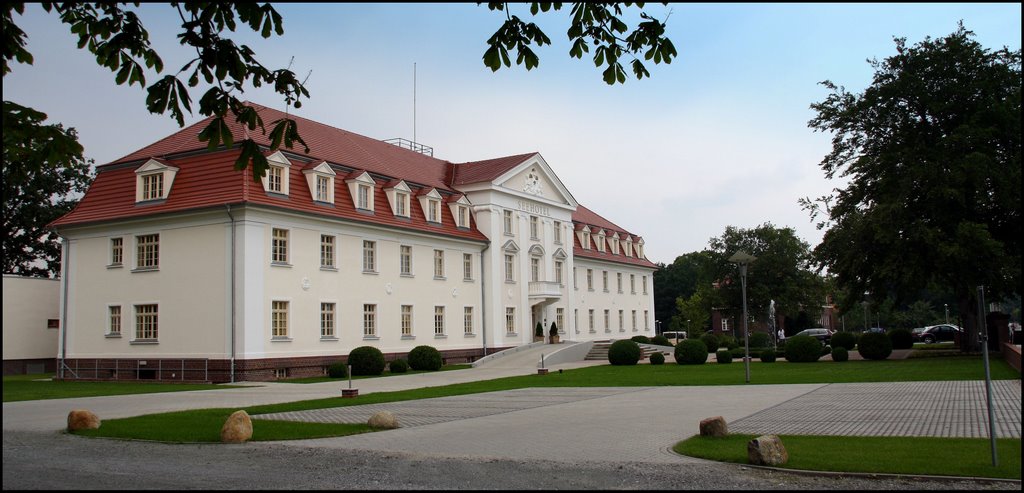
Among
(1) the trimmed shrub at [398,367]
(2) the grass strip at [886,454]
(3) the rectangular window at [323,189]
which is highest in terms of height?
(3) the rectangular window at [323,189]

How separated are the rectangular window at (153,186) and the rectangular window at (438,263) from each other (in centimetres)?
1337

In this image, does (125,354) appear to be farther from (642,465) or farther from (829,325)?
(829,325)

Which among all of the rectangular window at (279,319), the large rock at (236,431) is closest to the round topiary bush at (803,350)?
the rectangular window at (279,319)

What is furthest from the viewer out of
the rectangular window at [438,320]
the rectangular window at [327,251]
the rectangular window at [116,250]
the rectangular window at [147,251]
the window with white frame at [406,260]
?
the rectangular window at [438,320]

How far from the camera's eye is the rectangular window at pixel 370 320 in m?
37.0

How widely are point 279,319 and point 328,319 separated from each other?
2.83m

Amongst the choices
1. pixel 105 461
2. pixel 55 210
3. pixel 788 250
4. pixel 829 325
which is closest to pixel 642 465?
pixel 105 461

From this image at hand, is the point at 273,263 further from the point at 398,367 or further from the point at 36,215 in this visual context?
the point at 36,215

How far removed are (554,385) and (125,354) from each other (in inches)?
703

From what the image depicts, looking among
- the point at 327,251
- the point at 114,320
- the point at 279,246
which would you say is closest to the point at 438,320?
the point at 327,251

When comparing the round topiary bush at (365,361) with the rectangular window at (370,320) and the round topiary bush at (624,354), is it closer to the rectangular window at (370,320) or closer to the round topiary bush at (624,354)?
the rectangular window at (370,320)

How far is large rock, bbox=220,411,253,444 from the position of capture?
42.5 ft

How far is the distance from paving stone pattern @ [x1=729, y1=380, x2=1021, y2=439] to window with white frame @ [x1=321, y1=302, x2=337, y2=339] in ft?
67.2

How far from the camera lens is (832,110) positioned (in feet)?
126
